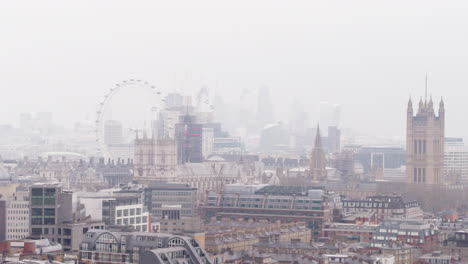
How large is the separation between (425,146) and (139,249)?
89.7 meters

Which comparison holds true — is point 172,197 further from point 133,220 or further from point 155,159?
point 133,220

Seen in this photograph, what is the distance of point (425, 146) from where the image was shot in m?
151

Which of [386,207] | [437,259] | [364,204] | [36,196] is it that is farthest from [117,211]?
[364,204]

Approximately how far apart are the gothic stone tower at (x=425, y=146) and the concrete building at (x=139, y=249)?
3383 inches

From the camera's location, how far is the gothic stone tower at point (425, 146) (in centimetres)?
15025

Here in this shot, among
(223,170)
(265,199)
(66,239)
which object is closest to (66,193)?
(66,239)

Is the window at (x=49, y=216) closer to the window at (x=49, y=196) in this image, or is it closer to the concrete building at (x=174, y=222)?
the window at (x=49, y=196)

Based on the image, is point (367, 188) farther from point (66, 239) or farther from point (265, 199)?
point (66, 239)

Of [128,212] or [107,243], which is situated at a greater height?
[128,212]

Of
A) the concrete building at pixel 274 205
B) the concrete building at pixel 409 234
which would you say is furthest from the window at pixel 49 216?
the concrete building at pixel 274 205

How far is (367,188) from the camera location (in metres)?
145

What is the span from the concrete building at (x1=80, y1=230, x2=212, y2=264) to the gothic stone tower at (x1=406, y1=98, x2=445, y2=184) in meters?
85.9

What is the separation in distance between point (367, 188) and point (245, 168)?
69.4ft

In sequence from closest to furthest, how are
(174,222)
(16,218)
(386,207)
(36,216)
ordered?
(36,216) < (16,218) < (174,222) < (386,207)
